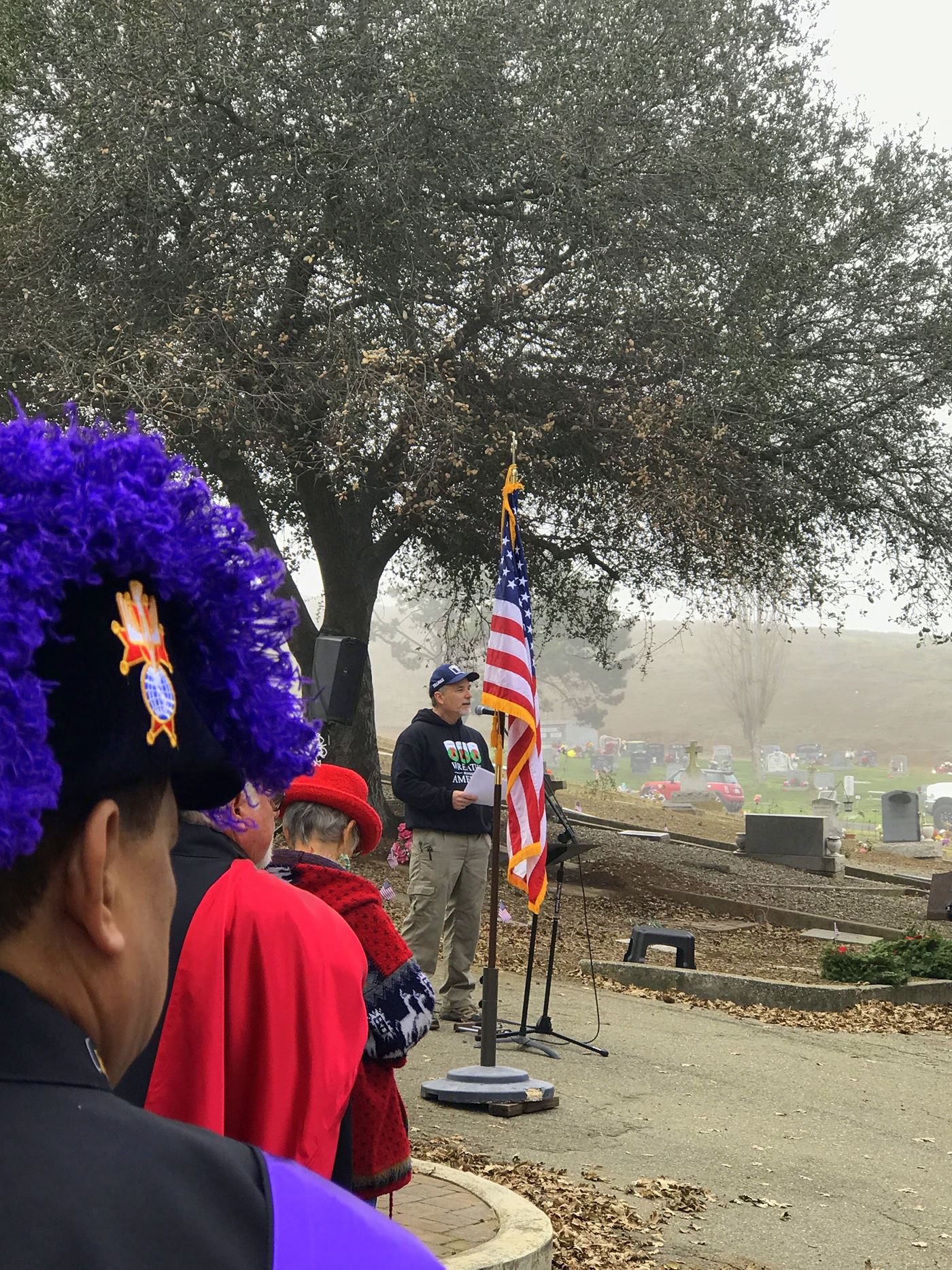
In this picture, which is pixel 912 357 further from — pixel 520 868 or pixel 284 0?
pixel 520 868

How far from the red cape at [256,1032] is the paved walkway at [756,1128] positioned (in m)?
3.33

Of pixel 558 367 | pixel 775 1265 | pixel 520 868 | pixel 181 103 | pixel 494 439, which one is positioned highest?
pixel 181 103

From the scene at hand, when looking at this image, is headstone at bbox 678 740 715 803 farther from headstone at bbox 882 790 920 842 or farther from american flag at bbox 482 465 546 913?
american flag at bbox 482 465 546 913

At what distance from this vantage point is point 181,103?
14.5 metres

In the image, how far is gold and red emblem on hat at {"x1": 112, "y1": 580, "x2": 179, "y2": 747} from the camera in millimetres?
1034

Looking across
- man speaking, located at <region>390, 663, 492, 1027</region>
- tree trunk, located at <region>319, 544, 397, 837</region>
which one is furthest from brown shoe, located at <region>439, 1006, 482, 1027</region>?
tree trunk, located at <region>319, 544, 397, 837</region>

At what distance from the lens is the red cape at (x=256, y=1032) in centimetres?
255

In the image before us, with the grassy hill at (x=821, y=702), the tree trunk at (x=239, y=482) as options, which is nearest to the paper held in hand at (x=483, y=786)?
the tree trunk at (x=239, y=482)

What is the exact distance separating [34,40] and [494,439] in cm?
636

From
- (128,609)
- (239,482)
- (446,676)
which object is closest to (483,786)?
(446,676)

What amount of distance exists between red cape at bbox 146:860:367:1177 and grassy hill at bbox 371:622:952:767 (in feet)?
325

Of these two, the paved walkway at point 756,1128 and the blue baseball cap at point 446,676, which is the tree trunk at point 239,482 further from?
the paved walkway at point 756,1128

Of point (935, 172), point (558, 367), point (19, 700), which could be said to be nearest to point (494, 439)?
point (558, 367)

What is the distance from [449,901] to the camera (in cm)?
946
